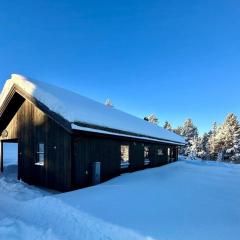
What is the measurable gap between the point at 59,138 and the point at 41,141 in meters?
1.60

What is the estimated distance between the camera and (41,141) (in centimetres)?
1204

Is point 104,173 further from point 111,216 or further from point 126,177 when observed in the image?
point 111,216

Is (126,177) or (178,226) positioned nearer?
(178,226)

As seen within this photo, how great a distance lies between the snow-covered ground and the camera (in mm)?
5465

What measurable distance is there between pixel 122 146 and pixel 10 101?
662 cm

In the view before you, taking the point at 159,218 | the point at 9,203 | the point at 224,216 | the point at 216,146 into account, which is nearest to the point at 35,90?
the point at 9,203

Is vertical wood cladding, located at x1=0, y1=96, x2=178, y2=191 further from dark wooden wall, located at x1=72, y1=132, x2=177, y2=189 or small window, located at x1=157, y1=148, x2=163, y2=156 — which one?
small window, located at x1=157, y1=148, x2=163, y2=156

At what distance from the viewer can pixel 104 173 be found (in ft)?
40.2

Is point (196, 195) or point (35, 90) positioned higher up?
point (35, 90)

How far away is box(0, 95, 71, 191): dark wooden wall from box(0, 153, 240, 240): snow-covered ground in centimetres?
173

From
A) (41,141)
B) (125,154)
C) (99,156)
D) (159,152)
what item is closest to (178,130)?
(159,152)

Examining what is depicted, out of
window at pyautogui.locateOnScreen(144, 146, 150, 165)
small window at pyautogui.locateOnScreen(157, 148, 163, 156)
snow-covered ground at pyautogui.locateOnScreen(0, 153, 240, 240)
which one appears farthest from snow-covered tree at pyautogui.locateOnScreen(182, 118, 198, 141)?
snow-covered ground at pyautogui.locateOnScreen(0, 153, 240, 240)

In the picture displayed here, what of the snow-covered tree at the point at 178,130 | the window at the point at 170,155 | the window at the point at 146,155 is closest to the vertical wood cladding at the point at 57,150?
the window at the point at 146,155

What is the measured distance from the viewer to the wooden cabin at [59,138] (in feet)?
34.1
